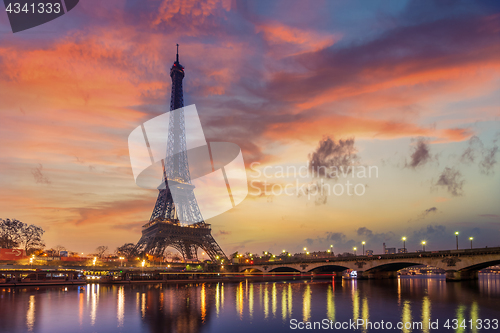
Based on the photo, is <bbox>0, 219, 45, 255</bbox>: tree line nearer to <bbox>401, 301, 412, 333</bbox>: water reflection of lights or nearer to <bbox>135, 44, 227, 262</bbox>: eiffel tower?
<bbox>135, 44, 227, 262</bbox>: eiffel tower

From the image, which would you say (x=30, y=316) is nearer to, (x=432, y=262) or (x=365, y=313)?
(x=365, y=313)

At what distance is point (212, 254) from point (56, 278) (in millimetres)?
68754

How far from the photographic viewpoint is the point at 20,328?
3616 cm

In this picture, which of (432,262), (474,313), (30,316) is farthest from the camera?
(432,262)

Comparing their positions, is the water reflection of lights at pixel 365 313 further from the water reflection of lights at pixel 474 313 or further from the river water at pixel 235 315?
the water reflection of lights at pixel 474 313

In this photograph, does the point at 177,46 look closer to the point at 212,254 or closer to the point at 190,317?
the point at 212,254

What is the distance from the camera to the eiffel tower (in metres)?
150

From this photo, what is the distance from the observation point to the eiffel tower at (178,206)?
150 m

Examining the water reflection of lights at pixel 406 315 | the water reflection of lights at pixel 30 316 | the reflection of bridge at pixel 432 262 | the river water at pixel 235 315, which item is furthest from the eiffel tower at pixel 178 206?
the water reflection of lights at pixel 406 315

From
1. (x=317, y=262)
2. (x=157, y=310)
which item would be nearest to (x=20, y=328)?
(x=157, y=310)

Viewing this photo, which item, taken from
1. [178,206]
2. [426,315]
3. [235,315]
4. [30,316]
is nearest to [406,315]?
[426,315]

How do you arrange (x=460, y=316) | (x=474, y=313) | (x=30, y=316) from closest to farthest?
(x=30, y=316)
(x=460, y=316)
(x=474, y=313)

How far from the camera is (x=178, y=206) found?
159750mm

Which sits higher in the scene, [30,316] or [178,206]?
[178,206]
